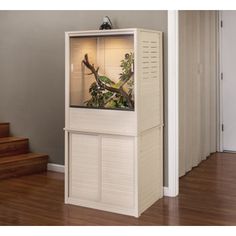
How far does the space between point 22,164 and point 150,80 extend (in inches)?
84.5

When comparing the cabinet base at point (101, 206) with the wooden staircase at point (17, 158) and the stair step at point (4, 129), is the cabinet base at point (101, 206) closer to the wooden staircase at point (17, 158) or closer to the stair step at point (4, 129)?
the wooden staircase at point (17, 158)

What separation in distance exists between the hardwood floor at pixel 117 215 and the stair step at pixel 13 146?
493 mm

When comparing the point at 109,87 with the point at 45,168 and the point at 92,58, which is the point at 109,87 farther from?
the point at 45,168

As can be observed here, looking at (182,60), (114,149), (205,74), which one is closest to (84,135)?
(114,149)

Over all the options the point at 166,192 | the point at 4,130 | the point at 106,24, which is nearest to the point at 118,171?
the point at 166,192

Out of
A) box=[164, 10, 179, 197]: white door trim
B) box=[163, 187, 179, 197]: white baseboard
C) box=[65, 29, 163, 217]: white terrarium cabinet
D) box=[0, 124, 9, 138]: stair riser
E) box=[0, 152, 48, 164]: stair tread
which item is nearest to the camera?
box=[65, 29, 163, 217]: white terrarium cabinet

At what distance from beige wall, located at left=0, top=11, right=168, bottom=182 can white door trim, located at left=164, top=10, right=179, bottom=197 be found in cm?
126

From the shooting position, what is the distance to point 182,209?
408 centimetres

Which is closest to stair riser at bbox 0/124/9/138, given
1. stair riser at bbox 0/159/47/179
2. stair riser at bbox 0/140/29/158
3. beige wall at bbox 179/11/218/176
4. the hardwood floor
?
stair riser at bbox 0/140/29/158

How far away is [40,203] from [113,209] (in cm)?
76

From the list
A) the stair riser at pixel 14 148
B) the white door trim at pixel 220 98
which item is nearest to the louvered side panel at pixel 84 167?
the stair riser at pixel 14 148

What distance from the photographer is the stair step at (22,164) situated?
17.1 ft

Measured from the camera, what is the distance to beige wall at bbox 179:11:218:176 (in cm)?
512

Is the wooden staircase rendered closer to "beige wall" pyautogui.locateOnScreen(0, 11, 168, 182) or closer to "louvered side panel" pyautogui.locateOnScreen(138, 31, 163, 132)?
"beige wall" pyautogui.locateOnScreen(0, 11, 168, 182)
